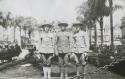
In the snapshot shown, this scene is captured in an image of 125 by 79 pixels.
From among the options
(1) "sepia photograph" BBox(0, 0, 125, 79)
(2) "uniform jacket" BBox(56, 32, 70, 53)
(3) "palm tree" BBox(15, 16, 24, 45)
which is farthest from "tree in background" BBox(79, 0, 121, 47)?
(3) "palm tree" BBox(15, 16, 24, 45)

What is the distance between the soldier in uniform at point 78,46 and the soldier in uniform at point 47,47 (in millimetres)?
180

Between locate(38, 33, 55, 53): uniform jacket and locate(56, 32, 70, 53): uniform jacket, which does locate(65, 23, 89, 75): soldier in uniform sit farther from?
locate(38, 33, 55, 53): uniform jacket

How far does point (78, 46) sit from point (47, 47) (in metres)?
0.31

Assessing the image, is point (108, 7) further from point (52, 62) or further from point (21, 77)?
point (21, 77)

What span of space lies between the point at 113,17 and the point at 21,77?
3.69 ft

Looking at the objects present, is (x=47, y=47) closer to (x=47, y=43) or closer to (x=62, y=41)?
(x=47, y=43)

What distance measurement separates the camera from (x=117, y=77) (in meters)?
2.62

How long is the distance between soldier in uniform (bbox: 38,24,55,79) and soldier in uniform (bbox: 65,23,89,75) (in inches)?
7.1

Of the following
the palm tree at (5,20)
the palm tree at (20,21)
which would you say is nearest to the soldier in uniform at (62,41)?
the palm tree at (20,21)

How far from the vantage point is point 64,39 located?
259 cm

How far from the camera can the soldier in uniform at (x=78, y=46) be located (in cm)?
260

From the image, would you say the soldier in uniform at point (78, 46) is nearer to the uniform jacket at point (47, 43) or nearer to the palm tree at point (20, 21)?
the uniform jacket at point (47, 43)

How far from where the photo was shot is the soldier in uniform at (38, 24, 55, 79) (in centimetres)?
262

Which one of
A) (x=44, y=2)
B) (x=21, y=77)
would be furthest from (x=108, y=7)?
(x=21, y=77)
